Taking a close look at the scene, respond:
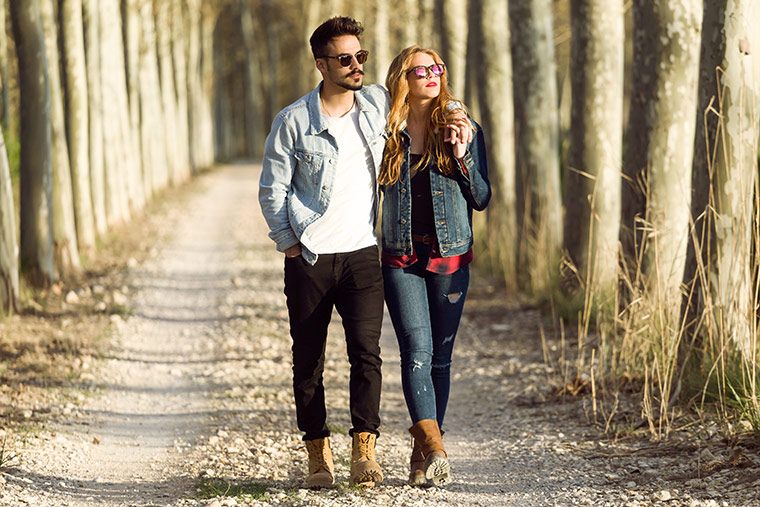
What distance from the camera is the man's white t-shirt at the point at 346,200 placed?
14.5 feet

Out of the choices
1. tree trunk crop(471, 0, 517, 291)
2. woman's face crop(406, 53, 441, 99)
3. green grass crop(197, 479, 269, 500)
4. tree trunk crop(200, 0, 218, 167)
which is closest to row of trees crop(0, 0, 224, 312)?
green grass crop(197, 479, 269, 500)

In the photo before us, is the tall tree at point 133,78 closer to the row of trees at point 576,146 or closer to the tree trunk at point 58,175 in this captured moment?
the row of trees at point 576,146

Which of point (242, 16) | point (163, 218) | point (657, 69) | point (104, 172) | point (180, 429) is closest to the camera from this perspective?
point (180, 429)

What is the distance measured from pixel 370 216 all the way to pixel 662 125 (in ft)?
10.7

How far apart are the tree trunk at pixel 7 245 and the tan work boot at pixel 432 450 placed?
5750mm

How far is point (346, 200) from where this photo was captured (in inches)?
175

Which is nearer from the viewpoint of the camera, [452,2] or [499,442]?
[499,442]

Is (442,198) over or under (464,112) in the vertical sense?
under

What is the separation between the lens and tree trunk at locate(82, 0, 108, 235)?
45.0 ft

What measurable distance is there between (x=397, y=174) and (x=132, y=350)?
4.63m

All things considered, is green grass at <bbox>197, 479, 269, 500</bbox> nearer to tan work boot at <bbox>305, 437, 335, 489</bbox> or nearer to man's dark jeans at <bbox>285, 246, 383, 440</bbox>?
tan work boot at <bbox>305, 437, 335, 489</bbox>

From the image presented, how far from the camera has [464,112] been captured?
176 inches

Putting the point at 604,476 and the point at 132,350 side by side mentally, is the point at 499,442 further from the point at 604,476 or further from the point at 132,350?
the point at 132,350

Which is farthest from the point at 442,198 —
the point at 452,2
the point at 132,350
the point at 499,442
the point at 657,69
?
the point at 452,2
